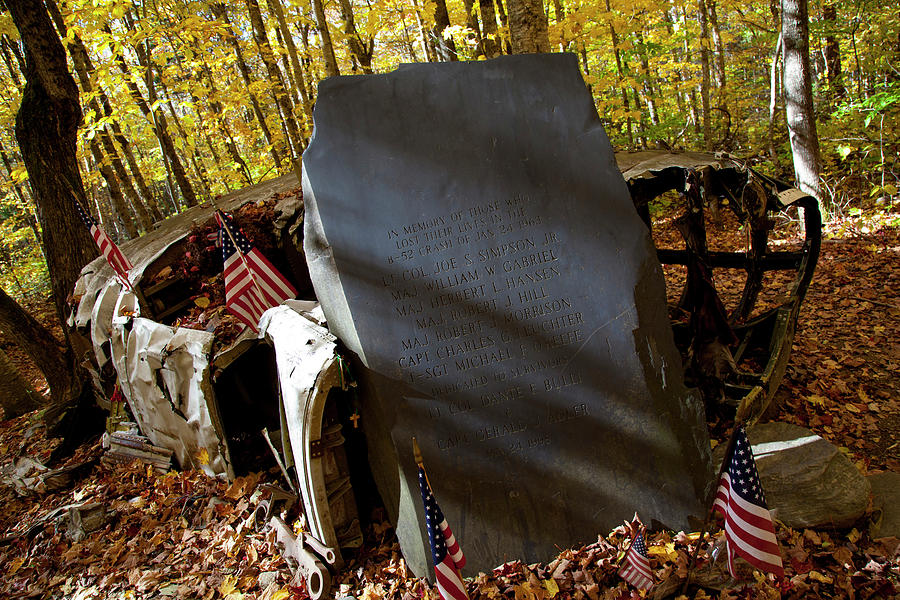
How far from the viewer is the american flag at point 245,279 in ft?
15.9

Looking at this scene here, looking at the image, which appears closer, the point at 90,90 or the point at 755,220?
the point at 755,220

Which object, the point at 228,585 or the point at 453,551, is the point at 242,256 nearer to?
the point at 228,585

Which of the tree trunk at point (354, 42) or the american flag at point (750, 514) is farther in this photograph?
the tree trunk at point (354, 42)

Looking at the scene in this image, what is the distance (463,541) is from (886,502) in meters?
2.79

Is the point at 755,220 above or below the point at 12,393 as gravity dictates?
above

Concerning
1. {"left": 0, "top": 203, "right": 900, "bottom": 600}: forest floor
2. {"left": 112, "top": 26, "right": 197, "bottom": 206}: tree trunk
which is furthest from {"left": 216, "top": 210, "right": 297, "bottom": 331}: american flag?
{"left": 112, "top": 26, "right": 197, "bottom": 206}: tree trunk

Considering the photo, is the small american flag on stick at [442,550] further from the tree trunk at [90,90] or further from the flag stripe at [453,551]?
the tree trunk at [90,90]

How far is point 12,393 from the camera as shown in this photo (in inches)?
323

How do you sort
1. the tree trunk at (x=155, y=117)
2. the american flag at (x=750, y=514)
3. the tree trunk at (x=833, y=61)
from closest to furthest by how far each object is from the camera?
the american flag at (x=750, y=514) < the tree trunk at (x=155, y=117) < the tree trunk at (x=833, y=61)

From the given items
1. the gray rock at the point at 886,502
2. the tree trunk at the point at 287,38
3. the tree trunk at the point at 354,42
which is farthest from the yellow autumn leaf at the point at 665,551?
the tree trunk at the point at 354,42

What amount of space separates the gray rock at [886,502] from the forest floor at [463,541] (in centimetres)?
12

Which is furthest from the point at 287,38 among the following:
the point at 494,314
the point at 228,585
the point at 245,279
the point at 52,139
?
the point at 228,585

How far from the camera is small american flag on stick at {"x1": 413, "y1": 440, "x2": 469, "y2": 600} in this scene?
2.39m

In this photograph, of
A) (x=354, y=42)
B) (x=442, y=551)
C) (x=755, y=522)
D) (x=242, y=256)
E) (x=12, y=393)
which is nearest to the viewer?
(x=755, y=522)
